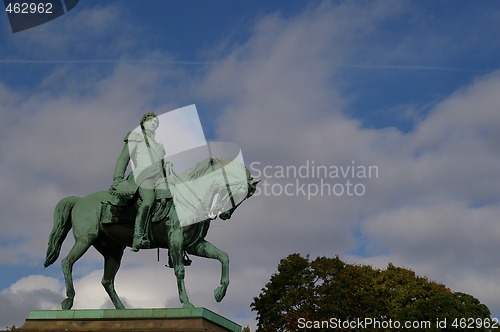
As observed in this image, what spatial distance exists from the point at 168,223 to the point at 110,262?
2347 mm

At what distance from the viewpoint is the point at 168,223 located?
13977mm

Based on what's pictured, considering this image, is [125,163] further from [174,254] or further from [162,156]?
[174,254]

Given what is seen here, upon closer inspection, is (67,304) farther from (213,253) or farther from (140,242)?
(213,253)

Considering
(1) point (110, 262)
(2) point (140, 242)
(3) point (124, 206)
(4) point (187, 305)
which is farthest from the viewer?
(1) point (110, 262)

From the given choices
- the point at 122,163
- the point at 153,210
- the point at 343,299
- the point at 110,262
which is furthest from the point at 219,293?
the point at 343,299

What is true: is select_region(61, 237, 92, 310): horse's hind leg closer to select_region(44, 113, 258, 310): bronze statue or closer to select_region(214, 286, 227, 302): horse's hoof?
select_region(44, 113, 258, 310): bronze statue

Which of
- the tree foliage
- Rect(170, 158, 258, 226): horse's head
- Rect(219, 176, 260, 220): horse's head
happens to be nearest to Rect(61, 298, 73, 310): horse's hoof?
Rect(170, 158, 258, 226): horse's head

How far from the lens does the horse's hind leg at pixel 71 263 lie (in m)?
14.4

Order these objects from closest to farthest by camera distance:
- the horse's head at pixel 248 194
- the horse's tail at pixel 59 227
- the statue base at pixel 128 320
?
the statue base at pixel 128 320
the horse's head at pixel 248 194
the horse's tail at pixel 59 227

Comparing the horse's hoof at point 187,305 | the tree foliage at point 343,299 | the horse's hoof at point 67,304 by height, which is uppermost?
the tree foliage at point 343,299

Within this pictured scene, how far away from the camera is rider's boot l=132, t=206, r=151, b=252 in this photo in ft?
45.2

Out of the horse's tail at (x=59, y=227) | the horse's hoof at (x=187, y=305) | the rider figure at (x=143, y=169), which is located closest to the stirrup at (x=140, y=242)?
the rider figure at (x=143, y=169)

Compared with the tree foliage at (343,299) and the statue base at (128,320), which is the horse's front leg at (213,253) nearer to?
the statue base at (128,320)

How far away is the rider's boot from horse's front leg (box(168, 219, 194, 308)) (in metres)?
0.52
